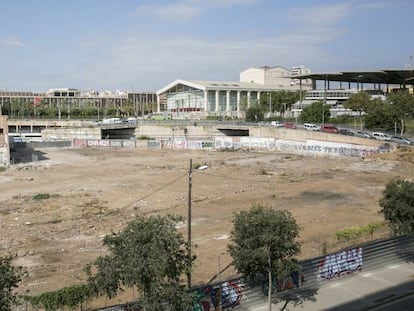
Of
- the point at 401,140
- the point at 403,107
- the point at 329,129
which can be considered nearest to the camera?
the point at 401,140

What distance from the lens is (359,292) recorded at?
20.2 meters

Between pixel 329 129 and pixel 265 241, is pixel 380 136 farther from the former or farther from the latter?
pixel 265 241

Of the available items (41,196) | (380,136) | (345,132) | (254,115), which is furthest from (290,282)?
(254,115)

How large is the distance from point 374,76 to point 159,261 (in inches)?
4955

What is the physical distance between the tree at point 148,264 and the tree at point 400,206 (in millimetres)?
12163

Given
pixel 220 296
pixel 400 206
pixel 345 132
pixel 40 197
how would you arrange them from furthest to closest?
pixel 345 132 → pixel 40 197 → pixel 400 206 → pixel 220 296

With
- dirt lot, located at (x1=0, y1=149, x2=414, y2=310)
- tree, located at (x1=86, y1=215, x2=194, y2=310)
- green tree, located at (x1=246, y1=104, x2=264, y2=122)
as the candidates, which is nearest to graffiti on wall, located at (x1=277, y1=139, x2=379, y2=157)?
dirt lot, located at (x1=0, y1=149, x2=414, y2=310)

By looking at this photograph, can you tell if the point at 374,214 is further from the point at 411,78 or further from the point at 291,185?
the point at 411,78

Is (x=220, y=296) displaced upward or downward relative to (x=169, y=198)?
upward

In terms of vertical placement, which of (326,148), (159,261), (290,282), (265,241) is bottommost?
(290,282)

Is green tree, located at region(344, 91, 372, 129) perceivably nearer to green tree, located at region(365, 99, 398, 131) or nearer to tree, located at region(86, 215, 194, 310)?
green tree, located at region(365, 99, 398, 131)

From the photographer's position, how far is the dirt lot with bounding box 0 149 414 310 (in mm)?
27016

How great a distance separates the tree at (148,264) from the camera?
42.5ft

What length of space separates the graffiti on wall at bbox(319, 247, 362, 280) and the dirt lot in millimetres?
2520
